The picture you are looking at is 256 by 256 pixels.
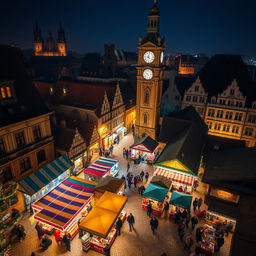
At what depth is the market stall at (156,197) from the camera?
19.9m

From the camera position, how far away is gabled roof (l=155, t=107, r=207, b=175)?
23844 millimetres

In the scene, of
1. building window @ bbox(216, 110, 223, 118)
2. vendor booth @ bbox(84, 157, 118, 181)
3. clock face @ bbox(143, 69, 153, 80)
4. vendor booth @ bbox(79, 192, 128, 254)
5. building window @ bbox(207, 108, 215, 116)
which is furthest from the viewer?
building window @ bbox(207, 108, 215, 116)

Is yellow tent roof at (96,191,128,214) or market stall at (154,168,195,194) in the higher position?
yellow tent roof at (96,191,128,214)

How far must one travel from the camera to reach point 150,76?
32312 mm

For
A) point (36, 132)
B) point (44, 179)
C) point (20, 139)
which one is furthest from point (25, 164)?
point (36, 132)

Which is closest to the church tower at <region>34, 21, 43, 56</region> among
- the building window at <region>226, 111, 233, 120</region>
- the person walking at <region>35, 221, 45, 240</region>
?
the building window at <region>226, 111, 233, 120</region>

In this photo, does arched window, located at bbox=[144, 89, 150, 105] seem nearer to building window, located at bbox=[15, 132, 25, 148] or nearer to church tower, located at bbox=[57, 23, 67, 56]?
building window, located at bbox=[15, 132, 25, 148]

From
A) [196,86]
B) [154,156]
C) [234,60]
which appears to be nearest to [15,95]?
[154,156]

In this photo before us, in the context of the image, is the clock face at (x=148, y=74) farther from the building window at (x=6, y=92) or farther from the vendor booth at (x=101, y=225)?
the vendor booth at (x=101, y=225)

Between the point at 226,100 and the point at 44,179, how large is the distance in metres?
33.6

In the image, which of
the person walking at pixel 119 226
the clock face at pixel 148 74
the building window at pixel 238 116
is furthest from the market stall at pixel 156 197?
the building window at pixel 238 116

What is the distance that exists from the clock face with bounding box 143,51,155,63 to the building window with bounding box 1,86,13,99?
20.6 metres

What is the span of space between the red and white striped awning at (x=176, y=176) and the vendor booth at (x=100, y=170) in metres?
6.01

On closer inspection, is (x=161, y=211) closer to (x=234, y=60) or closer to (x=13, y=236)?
(x=13, y=236)
